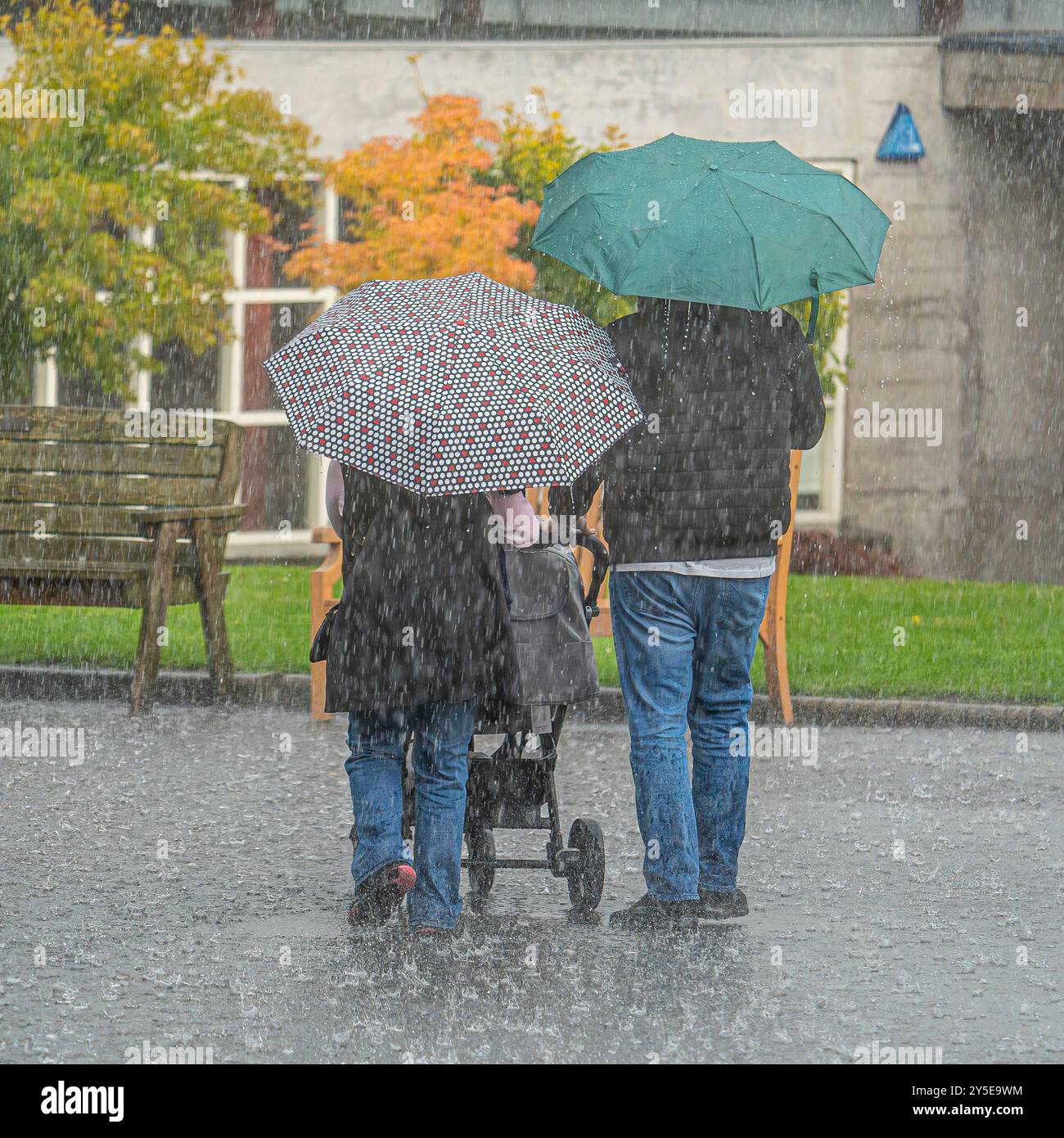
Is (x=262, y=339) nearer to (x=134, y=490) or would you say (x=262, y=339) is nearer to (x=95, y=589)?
(x=134, y=490)

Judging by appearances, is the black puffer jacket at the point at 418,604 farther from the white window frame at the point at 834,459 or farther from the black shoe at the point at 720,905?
the white window frame at the point at 834,459

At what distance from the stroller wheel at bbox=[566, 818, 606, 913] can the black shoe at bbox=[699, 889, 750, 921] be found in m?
0.30

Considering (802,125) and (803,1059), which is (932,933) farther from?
(802,125)

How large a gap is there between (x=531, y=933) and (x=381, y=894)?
443 mm

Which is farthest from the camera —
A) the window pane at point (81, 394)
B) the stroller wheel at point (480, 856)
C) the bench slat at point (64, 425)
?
the window pane at point (81, 394)

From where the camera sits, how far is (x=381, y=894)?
198 inches

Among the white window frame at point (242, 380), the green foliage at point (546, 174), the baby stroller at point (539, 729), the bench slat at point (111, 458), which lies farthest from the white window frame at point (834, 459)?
the baby stroller at point (539, 729)

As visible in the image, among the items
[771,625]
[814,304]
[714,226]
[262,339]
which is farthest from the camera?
[262,339]

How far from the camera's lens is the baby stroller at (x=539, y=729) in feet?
16.4

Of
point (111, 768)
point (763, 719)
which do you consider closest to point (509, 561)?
point (111, 768)

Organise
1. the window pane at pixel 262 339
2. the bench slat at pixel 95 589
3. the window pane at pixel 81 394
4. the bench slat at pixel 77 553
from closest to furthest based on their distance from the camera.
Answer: the bench slat at pixel 95 589 < the bench slat at pixel 77 553 < the window pane at pixel 262 339 < the window pane at pixel 81 394

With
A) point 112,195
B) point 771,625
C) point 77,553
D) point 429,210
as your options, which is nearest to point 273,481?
point 429,210

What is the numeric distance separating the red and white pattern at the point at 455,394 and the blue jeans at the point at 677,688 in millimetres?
521
